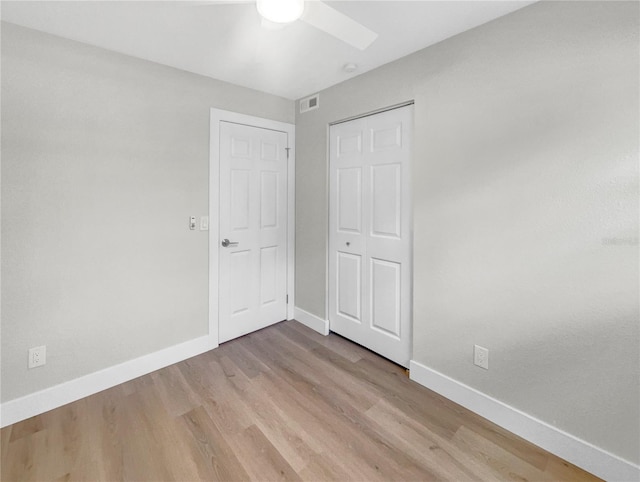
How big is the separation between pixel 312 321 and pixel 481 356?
66.1 inches

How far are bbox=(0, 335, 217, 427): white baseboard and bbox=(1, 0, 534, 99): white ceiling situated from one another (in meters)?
2.26

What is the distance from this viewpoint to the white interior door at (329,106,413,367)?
2.36 metres

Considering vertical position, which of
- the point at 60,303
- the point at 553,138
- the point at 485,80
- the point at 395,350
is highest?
the point at 485,80

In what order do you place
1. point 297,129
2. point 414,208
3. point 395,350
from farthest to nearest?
point 297,129 → point 395,350 → point 414,208

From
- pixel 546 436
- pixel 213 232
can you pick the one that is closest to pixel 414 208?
pixel 546 436

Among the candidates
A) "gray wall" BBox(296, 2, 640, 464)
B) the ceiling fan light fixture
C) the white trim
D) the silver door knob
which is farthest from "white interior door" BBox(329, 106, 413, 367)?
the ceiling fan light fixture

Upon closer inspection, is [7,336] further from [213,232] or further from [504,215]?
[504,215]

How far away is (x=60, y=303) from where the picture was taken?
2.00 m

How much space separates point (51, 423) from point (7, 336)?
59cm

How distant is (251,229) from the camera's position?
116 inches

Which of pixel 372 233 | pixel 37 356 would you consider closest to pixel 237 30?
pixel 372 233

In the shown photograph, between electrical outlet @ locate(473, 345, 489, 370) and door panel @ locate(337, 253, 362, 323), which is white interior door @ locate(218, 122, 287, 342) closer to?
door panel @ locate(337, 253, 362, 323)

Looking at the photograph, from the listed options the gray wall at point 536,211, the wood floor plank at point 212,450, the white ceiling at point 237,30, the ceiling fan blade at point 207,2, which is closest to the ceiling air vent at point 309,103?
the white ceiling at point 237,30

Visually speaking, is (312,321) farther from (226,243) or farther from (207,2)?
(207,2)
